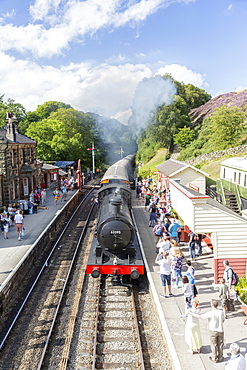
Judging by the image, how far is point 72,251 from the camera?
16031 millimetres

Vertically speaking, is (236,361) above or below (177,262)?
below

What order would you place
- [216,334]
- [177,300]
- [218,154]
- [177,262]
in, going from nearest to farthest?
[216,334], [177,300], [177,262], [218,154]

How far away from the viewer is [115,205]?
435 inches

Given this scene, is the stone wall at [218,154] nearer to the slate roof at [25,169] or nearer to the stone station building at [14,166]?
the stone station building at [14,166]

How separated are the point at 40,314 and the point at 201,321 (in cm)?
471

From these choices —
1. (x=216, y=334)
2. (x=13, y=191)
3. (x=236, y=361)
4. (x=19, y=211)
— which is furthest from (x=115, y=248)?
(x=13, y=191)

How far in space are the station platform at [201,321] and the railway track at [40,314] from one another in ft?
8.95

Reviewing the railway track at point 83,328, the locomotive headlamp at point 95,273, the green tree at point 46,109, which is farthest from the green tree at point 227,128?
the green tree at point 46,109

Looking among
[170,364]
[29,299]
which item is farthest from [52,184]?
[170,364]

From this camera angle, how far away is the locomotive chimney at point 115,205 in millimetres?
10938

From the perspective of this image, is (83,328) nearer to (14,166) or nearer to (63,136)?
(14,166)

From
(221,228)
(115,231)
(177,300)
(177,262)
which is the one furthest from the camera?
(115,231)

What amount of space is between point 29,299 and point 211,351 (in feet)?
20.4

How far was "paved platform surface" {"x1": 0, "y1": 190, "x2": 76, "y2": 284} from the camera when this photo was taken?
12.8 meters
